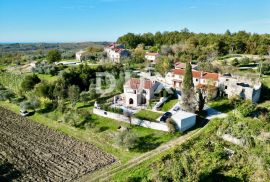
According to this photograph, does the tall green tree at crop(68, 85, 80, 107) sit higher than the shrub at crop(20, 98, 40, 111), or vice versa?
the tall green tree at crop(68, 85, 80, 107)

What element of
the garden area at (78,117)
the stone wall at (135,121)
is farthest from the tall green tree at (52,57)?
the stone wall at (135,121)

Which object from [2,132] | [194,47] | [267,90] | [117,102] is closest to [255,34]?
[194,47]

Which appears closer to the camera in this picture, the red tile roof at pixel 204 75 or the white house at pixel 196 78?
the white house at pixel 196 78

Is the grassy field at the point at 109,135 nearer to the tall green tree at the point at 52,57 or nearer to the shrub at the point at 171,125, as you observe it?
the shrub at the point at 171,125

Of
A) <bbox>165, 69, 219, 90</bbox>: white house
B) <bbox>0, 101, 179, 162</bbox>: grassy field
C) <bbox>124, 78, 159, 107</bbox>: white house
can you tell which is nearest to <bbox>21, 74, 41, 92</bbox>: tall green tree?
<bbox>0, 101, 179, 162</bbox>: grassy field

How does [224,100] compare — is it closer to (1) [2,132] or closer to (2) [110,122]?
(2) [110,122]

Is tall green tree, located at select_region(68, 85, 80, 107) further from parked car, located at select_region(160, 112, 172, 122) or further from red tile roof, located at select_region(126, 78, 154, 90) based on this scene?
parked car, located at select_region(160, 112, 172, 122)
